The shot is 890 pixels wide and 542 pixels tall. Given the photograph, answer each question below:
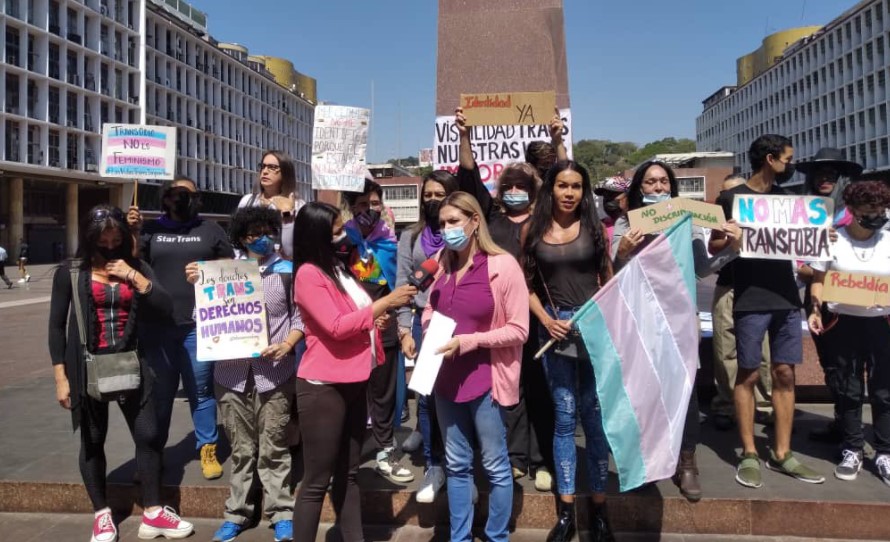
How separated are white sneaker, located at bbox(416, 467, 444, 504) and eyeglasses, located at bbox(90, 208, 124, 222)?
237 cm

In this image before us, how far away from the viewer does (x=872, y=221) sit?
4.09 meters

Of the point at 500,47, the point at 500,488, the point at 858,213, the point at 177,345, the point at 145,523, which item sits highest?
the point at 500,47

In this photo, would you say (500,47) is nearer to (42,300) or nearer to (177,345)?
(177,345)

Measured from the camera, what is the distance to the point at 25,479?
4.33 meters

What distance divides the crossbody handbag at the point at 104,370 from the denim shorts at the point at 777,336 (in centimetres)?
364

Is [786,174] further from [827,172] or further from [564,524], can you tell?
[564,524]

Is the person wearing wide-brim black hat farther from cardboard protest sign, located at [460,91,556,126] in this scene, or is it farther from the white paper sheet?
the white paper sheet

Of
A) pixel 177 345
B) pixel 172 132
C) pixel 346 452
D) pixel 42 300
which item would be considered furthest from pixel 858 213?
pixel 42 300

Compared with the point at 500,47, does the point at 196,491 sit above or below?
below

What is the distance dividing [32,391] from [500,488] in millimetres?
5977

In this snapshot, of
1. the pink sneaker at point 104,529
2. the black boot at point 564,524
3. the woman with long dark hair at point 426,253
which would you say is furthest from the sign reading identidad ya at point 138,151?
the black boot at point 564,524

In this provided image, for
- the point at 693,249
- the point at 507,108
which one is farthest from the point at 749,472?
the point at 507,108

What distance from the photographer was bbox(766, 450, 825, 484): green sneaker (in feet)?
13.2

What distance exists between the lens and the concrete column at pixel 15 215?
132 feet
